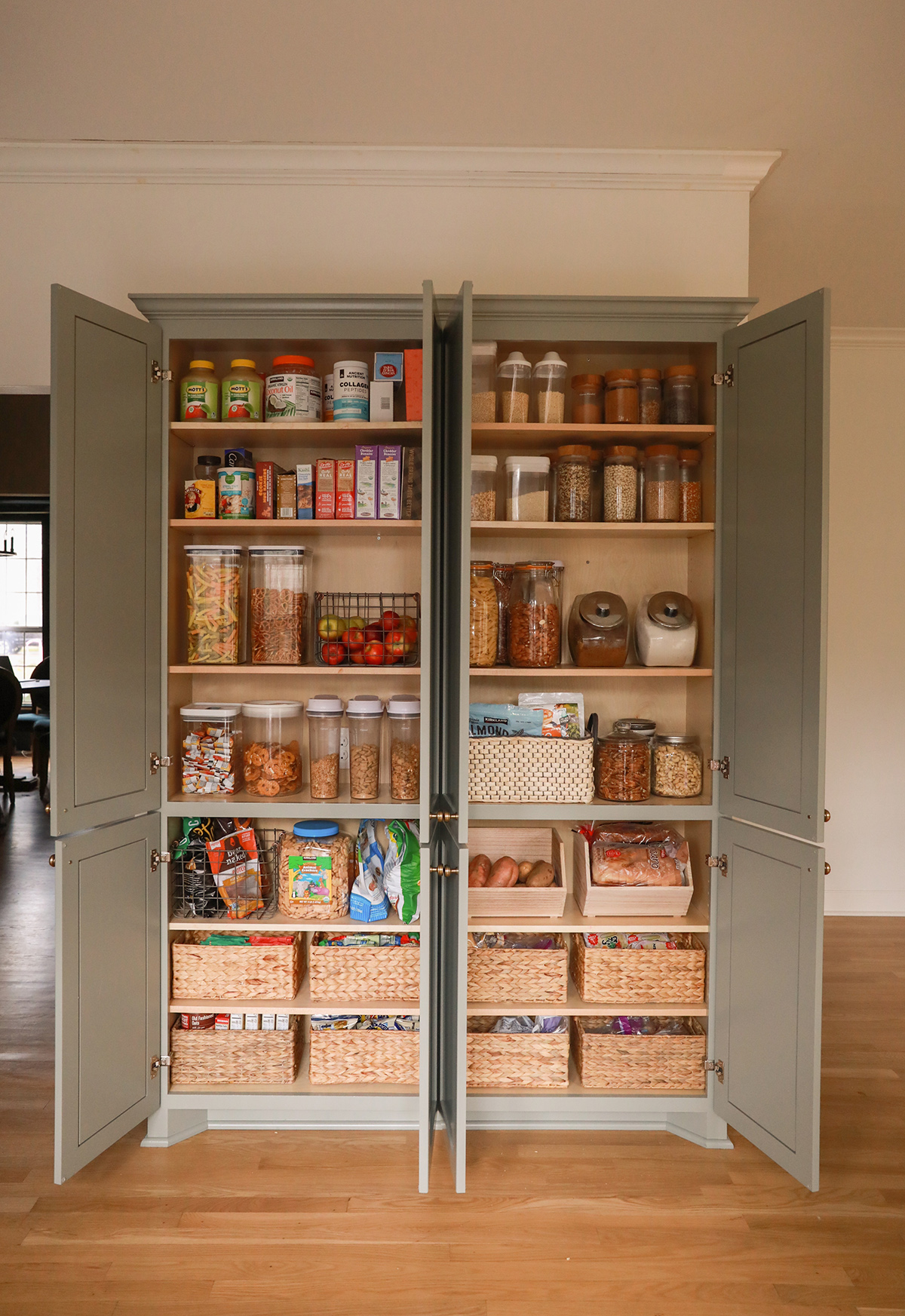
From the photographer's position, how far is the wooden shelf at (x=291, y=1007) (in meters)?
2.31

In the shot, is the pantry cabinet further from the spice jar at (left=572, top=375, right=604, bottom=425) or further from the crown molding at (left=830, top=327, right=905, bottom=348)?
the crown molding at (left=830, top=327, right=905, bottom=348)

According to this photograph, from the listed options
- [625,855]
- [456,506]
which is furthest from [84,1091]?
[456,506]

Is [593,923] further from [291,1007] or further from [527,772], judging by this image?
[291,1007]

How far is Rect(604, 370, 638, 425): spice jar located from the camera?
233cm

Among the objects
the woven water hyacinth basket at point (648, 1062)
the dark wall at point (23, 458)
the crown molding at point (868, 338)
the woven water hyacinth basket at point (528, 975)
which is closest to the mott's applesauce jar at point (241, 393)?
the woven water hyacinth basket at point (528, 975)

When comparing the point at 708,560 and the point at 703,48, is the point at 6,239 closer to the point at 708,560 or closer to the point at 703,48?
the point at 703,48

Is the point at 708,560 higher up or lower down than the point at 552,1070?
higher up

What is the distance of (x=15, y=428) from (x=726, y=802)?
25.0 ft

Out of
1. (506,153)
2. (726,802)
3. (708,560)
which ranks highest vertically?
(506,153)

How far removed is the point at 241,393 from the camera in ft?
7.64

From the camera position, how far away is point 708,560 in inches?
93.2

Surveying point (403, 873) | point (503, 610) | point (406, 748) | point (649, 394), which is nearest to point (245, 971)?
point (403, 873)

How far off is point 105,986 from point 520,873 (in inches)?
46.4

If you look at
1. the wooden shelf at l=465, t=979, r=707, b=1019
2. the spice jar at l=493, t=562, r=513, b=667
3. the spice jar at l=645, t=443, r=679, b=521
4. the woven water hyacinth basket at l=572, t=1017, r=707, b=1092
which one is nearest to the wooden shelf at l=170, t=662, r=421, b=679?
the spice jar at l=493, t=562, r=513, b=667
